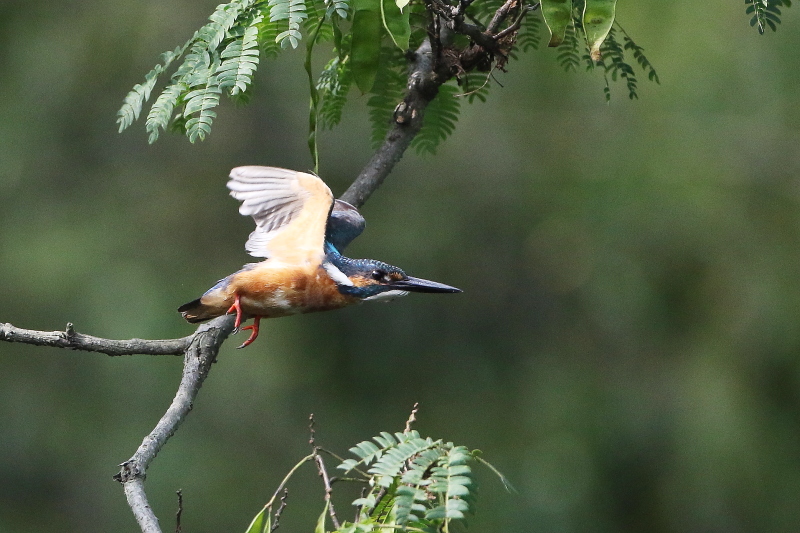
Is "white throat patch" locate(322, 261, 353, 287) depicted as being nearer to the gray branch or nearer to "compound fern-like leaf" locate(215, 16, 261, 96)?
the gray branch

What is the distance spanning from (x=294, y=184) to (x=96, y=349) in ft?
2.32

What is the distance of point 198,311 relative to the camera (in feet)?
8.54

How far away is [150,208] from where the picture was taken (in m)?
5.79

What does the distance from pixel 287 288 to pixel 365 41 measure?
0.72 m

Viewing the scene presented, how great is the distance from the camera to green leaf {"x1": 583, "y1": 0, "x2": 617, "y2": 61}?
194cm

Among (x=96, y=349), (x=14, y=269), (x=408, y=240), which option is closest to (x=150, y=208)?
(x=14, y=269)

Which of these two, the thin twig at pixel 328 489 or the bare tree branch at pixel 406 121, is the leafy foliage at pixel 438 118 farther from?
the thin twig at pixel 328 489

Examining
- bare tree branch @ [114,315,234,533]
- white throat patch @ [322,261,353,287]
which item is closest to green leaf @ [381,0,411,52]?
white throat patch @ [322,261,353,287]

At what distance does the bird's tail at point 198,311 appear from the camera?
257 cm

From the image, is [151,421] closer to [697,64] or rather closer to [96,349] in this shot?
[96,349]

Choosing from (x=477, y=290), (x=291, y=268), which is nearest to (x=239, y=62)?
(x=291, y=268)

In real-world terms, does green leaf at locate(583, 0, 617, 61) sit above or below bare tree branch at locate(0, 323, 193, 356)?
above

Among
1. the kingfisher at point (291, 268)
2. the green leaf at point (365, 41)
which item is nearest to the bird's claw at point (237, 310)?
the kingfisher at point (291, 268)

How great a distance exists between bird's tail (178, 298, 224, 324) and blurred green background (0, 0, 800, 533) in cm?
265
